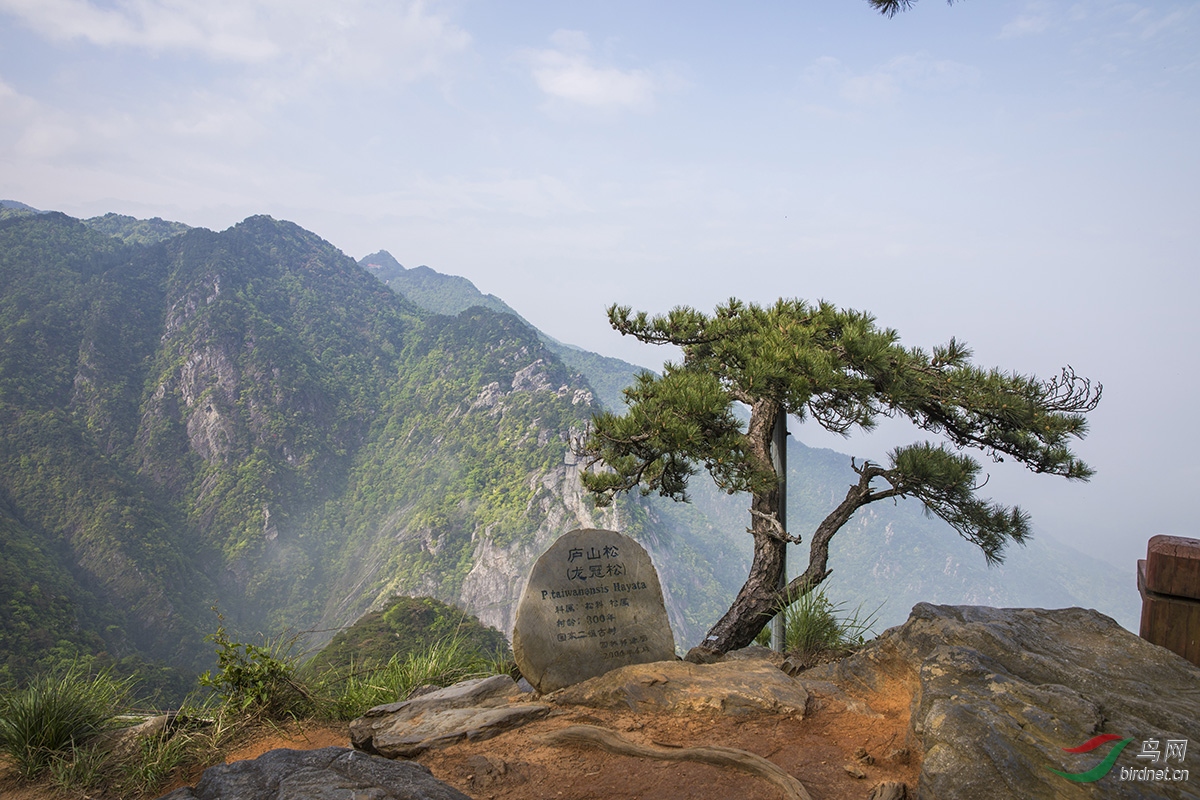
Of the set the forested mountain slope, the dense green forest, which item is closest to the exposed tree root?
the dense green forest

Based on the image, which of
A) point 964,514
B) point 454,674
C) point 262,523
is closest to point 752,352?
point 964,514

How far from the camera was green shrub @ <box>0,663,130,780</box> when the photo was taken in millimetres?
4996

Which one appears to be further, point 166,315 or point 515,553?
point 166,315

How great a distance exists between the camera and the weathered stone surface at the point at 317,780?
129 inches

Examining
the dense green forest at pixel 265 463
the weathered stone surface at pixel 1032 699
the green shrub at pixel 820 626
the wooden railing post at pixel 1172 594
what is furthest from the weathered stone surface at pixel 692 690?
the dense green forest at pixel 265 463

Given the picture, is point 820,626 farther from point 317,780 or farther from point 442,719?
point 317,780

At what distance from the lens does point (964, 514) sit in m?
7.17

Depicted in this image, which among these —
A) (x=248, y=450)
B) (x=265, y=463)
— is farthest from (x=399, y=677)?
(x=248, y=450)

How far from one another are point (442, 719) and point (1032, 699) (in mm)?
3734

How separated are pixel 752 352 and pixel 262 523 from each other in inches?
2717

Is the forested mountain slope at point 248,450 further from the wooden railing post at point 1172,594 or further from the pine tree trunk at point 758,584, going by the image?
the wooden railing post at point 1172,594

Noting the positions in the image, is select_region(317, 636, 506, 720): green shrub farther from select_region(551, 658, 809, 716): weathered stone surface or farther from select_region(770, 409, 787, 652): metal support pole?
select_region(770, 409, 787, 652): metal support pole

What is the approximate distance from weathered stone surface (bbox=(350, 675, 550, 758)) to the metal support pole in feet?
8.97

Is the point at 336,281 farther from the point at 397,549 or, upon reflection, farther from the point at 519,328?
the point at 397,549
